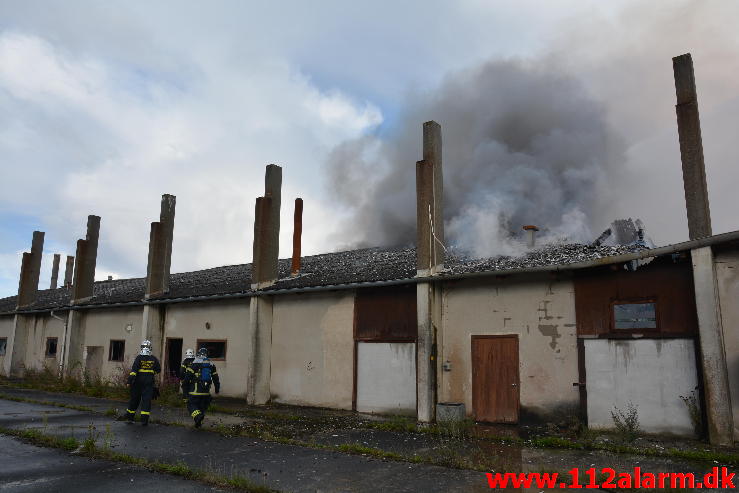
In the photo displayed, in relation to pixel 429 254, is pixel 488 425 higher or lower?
lower

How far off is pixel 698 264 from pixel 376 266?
8.10 metres

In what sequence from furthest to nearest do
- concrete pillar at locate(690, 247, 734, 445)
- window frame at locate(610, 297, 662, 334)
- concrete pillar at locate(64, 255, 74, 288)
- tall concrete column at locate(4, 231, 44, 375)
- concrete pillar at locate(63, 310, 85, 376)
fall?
concrete pillar at locate(64, 255, 74, 288)
tall concrete column at locate(4, 231, 44, 375)
concrete pillar at locate(63, 310, 85, 376)
window frame at locate(610, 297, 662, 334)
concrete pillar at locate(690, 247, 734, 445)

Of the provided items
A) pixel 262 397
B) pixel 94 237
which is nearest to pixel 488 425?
pixel 262 397

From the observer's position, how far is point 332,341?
13500mm

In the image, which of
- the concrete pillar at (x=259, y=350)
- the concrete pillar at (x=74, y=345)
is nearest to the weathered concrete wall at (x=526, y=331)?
the concrete pillar at (x=259, y=350)

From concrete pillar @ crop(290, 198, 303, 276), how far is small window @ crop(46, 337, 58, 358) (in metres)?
11.9

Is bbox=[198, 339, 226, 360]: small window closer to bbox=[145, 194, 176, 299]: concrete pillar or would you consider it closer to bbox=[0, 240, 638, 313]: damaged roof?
bbox=[0, 240, 638, 313]: damaged roof

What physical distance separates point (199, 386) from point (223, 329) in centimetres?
571

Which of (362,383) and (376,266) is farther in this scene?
(376,266)

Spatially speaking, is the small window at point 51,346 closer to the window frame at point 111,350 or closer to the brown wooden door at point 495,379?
the window frame at point 111,350

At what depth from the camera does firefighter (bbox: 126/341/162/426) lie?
10.4m

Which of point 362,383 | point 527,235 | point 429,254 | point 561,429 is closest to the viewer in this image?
point 561,429

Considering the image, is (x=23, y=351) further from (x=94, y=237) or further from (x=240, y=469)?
(x=240, y=469)

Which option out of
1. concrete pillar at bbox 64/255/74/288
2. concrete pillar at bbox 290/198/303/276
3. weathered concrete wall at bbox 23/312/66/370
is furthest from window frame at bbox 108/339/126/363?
concrete pillar at bbox 64/255/74/288
